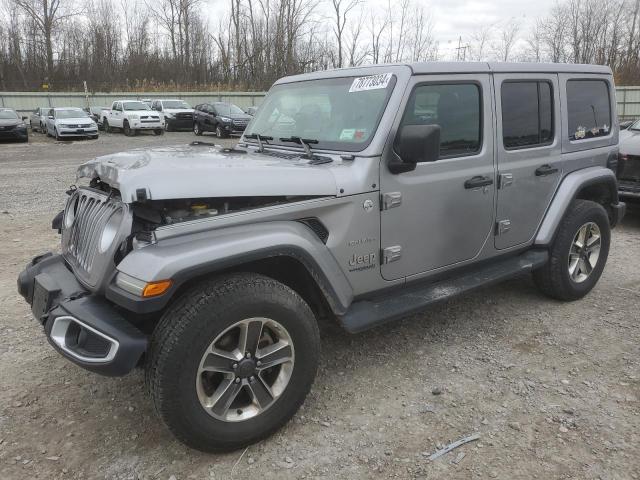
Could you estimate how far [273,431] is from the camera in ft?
9.37

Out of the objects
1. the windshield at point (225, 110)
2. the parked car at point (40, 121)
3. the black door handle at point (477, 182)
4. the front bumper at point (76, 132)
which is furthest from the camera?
the parked car at point (40, 121)

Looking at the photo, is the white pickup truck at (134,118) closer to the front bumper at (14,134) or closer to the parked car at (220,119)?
the parked car at (220,119)

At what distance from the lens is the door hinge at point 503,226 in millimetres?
3951

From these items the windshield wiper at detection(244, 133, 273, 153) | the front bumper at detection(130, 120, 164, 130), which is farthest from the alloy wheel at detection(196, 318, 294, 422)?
the front bumper at detection(130, 120, 164, 130)

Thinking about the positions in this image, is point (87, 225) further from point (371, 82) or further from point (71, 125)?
point (71, 125)

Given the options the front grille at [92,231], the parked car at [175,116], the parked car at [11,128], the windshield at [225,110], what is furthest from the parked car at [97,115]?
the front grille at [92,231]

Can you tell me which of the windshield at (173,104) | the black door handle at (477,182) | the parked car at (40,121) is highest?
the windshield at (173,104)

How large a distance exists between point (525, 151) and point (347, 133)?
1.57 metres

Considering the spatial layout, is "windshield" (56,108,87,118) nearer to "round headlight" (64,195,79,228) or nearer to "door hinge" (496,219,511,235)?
"round headlight" (64,195,79,228)

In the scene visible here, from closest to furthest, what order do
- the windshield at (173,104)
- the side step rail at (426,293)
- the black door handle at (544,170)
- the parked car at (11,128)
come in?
1. the side step rail at (426,293)
2. the black door handle at (544,170)
3. the parked car at (11,128)
4. the windshield at (173,104)

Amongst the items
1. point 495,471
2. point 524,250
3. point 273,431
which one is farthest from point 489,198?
point 273,431

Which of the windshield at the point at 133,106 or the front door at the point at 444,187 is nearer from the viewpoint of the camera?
the front door at the point at 444,187

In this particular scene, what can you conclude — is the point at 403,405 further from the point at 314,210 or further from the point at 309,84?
the point at 309,84

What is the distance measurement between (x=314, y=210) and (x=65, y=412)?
1.93 m
